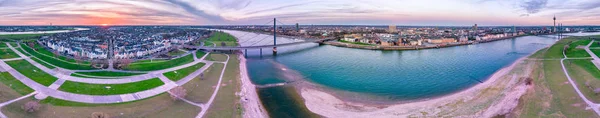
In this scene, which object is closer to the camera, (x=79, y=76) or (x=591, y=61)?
(x=79, y=76)

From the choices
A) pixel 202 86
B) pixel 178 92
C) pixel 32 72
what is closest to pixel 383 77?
pixel 202 86

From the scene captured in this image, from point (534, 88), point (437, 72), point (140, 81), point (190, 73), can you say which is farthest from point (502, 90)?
point (140, 81)

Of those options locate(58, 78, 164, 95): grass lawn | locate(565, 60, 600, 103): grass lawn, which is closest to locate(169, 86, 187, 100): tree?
locate(58, 78, 164, 95): grass lawn

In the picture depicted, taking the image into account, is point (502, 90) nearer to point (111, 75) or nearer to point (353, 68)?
point (353, 68)

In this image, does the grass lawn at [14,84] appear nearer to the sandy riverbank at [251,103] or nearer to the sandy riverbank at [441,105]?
the sandy riverbank at [251,103]

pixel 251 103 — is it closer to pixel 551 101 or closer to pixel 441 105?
pixel 441 105

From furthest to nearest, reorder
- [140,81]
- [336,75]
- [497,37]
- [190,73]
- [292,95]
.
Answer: [497,37], [336,75], [190,73], [140,81], [292,95]

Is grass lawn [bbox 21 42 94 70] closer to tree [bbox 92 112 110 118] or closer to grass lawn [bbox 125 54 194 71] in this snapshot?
grass lawn [bbox 125 54 194 71]
